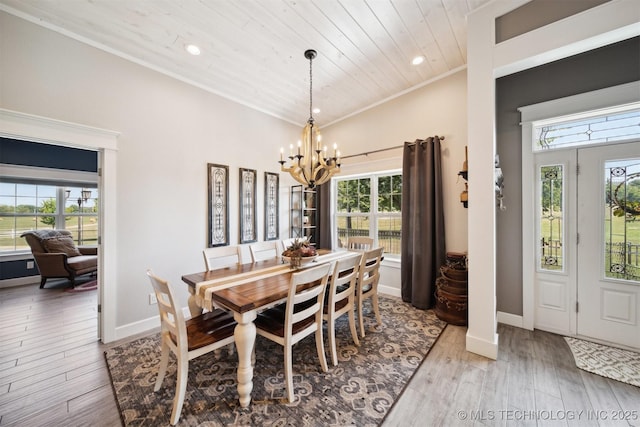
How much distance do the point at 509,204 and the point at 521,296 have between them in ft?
3.47

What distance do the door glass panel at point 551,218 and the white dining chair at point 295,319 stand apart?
8.38 ft

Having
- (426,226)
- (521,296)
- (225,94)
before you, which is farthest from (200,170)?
(521,296)

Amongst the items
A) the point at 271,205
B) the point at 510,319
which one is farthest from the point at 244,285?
the point at 510,319

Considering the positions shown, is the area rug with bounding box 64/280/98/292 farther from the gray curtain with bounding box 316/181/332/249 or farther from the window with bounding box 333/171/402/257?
the window with bounding box 333/171/402/257

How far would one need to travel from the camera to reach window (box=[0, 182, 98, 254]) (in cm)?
445

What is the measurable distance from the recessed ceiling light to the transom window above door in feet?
12.2

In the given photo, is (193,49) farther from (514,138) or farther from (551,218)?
(551,218)

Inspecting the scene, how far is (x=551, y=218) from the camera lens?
252 cm

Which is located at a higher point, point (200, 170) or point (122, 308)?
point (200, 170)

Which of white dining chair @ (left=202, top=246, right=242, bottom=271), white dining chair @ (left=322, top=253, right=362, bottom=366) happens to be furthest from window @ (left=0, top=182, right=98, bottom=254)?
white dining chair @ (left=322, top=253, right=362, bottom=366)

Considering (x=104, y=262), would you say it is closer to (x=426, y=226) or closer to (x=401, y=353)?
(x=401, y=353)

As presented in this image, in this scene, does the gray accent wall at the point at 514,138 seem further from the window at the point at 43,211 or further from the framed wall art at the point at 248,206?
the window at the point at 43,211

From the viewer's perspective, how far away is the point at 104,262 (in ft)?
7.86

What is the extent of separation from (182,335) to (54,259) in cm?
450
